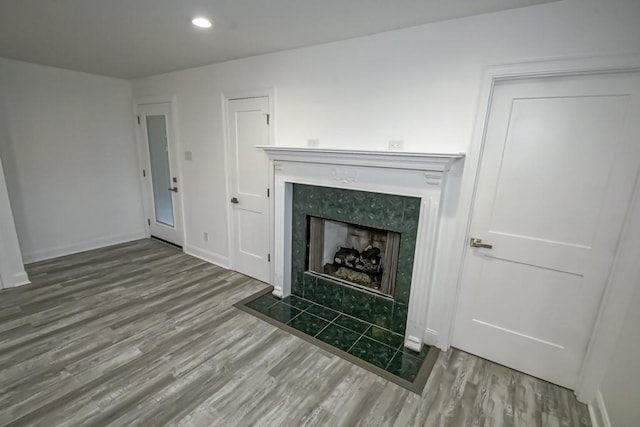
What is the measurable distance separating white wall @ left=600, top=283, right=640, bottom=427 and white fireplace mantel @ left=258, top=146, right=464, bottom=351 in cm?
94

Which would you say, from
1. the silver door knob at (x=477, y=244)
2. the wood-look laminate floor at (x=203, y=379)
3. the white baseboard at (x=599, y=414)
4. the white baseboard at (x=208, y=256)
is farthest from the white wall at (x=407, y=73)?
the white baseboard at (x=599, y=414)

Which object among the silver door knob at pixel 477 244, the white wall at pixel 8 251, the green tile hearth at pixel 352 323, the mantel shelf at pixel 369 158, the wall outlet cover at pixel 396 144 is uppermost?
the wall outlet cover at pixel 396 144

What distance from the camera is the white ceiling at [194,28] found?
5.80 feet

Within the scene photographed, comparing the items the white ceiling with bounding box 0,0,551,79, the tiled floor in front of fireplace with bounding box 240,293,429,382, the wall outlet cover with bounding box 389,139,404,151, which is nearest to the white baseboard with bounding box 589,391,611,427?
the tiled floor in front of fireplace with bounding box 240,293,429,382

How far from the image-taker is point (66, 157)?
381 centimetres

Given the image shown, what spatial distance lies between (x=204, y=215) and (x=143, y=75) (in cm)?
209

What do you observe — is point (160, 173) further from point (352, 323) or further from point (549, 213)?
point (549, 213)

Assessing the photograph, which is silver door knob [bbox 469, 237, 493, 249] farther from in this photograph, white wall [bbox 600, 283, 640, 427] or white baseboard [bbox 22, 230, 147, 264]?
white baseboard [bbox 22, 230, 147, 264]

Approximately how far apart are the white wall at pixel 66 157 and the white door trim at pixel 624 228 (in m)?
4.70

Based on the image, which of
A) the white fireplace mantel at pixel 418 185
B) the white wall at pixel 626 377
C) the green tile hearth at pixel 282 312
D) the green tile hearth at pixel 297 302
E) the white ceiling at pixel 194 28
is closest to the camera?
the white wall at pixel 626 377

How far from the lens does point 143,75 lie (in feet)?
12.7

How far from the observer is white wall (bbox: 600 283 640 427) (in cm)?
144

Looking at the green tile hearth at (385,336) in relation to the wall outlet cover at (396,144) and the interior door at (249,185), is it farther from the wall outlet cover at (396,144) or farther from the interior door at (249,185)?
the wall outlet cover at (396,144)

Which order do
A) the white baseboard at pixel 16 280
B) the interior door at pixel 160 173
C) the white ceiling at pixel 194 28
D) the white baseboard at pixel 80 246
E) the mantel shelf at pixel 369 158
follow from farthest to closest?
the interior door at pixel 160 173, the white baseboard at pixel 80 246, the white baseboard at pixel 16 280, the mantel shelf at pixel 369 158, the white ceiling at pixel 194 28
